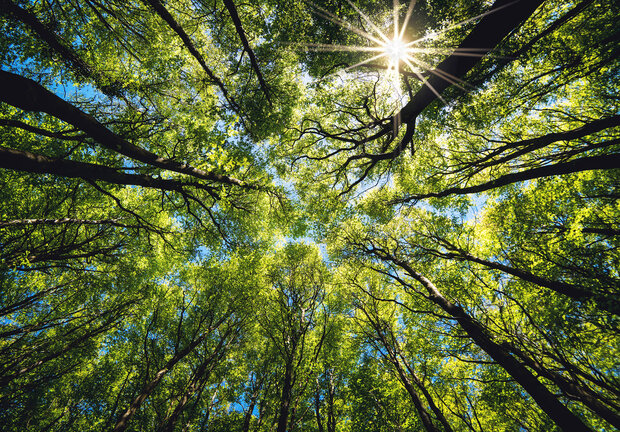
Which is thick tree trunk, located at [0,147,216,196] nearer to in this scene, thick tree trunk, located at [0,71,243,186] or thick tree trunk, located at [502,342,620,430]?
thick tree trunk, located at [0,71,243,186]

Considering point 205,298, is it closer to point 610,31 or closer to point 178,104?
point 178,104

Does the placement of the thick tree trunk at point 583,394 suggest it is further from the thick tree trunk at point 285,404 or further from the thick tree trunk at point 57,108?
the thick tree trunk at point 57,108

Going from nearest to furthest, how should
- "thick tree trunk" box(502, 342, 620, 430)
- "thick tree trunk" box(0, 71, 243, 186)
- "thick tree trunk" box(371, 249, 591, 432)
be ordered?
"thick tree trunk" box(0, 71, 243, 186) → "thick tree trunk" box(502, 342, 620, 430) → "thick tree trunk" box(371, 249, 591, 432)

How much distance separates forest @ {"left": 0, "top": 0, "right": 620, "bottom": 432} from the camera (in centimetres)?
470

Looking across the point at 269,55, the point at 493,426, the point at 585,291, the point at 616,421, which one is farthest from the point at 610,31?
the point at 493,426

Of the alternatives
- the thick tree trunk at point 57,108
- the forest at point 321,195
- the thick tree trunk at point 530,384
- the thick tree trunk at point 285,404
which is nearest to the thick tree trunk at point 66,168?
the forest at point 321,195

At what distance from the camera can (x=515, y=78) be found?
7.16m

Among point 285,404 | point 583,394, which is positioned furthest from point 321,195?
point 583,394

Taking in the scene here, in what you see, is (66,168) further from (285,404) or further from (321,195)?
(321,195)

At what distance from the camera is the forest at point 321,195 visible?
185 inches

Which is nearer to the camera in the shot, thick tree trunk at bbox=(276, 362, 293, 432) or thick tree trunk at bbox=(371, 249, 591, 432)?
thick tree trunk at bbox=(371, 249, 591, 432)

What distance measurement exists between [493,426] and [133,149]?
21451mm

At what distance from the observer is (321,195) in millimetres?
10961

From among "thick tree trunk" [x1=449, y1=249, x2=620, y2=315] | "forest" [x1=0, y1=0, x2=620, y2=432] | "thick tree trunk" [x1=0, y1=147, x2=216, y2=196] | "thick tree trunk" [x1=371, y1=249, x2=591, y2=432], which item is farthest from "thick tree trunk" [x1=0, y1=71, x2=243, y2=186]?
"thick tree trunk" [x1=449, y1=249, x2=620, y2=315]
